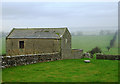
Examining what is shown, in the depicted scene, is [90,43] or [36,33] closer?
[36,33]

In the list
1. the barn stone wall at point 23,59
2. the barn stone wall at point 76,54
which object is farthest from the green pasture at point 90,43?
the barn stone wall at point 23,59

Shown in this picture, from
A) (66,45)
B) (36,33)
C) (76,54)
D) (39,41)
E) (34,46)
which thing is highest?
(36,33)

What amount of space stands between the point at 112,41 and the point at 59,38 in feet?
35.6

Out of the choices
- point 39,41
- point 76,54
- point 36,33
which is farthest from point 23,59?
point 76,54

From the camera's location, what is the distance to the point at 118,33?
2741cm

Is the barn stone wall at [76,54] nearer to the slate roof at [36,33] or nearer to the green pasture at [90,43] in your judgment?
the slate roof at [36,33]

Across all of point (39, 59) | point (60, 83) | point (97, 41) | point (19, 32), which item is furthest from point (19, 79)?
point (97, 41)

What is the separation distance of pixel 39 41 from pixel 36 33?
2.17 m

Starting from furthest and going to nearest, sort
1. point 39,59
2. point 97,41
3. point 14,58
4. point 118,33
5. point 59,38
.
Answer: point 97,41 → point 118,33 → point 59,38 → point 39,59 → point 14,58

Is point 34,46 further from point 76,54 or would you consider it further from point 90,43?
point 90,43

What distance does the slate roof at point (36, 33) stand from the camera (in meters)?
27.0

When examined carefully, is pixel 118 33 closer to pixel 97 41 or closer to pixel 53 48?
pixel 53 48

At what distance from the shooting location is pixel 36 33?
28.6 meters

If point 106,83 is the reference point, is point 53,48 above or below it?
above
